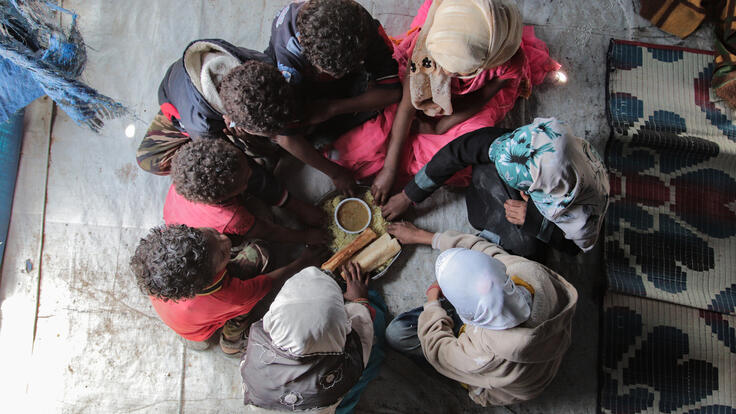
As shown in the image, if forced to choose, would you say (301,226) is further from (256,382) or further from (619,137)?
(619,137)

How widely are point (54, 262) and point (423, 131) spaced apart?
1.93m

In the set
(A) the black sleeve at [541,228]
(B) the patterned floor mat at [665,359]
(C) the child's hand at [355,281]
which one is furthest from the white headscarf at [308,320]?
(B) the patterned floor mat at [665,359]

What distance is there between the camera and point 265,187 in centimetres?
180

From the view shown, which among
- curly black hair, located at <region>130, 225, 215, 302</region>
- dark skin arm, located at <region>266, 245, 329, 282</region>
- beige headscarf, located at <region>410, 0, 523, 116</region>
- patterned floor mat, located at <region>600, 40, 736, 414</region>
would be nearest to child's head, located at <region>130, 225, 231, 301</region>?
curly black hair, located at <region>130, 225, 215, 302</region>

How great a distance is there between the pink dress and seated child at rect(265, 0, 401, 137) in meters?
0.07

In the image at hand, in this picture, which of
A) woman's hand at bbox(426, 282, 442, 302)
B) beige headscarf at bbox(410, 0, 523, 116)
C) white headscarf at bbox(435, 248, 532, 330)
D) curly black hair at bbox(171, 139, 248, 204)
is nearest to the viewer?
white headscarf at bbox(435, 248, 532, 330)

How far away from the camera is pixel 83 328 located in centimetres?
201

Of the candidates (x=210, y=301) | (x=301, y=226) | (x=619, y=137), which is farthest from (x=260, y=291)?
(x=619, y=137)

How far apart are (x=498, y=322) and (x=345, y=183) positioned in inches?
37.8

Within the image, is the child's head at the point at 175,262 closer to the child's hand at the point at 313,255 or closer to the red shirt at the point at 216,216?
the red shirt at the point at 216,216

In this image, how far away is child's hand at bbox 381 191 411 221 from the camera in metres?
1.88

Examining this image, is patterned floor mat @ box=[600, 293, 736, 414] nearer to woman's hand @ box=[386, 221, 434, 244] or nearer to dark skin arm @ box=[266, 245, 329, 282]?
woman's hand @ box=[386, 221, 434, 244]

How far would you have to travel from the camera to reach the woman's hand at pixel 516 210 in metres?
1.55

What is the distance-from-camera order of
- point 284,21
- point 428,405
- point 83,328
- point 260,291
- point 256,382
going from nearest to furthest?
1. point 256,382
2. point 284,21
3. point 260,291
4. point 428,405
5. point 83,328
